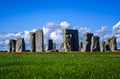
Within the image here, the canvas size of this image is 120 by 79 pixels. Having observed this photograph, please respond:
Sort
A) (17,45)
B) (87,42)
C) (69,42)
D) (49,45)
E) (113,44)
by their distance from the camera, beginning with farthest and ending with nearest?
(49,45) < (113,44) < (17,45) < (87,42) < (69,42)

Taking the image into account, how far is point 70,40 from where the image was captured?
70.8 m

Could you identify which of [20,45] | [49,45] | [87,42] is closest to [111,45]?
[87,42]

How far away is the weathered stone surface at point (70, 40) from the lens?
70.5 metres

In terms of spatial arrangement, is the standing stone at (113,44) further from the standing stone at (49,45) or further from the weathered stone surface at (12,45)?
the weathered stone surface at (12,45)

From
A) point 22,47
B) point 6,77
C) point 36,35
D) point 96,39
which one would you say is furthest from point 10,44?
point 6,77

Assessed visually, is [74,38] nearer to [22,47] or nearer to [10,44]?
[22,47]

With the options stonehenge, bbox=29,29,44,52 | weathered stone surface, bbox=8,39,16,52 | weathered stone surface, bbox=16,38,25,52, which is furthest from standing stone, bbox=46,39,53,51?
stonehenge, bbox=29,29,44,52

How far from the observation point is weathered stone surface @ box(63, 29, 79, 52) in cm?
7050

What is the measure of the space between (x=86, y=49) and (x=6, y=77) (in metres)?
61.9

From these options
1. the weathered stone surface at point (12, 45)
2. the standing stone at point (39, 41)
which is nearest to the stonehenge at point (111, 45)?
the standing stone at point (39, 41)

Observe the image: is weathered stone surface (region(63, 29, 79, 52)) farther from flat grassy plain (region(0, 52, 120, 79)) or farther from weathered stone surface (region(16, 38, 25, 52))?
flat grassy plain (region(0, 52, 120, 79))

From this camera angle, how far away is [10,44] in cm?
8125

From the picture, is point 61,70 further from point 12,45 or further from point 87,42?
point 12,45

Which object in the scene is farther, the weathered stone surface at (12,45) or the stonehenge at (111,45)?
the weathered stone surface at (12,45)
